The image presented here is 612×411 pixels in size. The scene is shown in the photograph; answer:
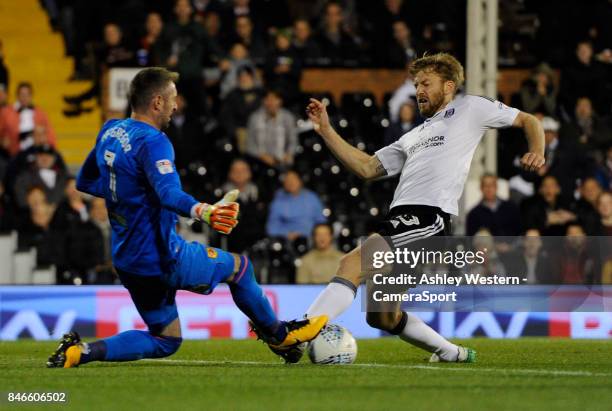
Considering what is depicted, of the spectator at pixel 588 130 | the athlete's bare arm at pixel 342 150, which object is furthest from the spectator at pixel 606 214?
the athlete's bare arm at pixel 342 150

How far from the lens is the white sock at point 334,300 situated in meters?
9.21

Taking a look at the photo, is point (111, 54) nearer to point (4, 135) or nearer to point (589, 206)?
point (4, 135)

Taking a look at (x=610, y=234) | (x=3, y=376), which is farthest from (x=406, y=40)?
(x=3, y=376)

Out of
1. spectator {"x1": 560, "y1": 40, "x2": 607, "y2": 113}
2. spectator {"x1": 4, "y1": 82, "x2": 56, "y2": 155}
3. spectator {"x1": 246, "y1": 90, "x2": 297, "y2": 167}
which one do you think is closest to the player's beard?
spectator {"x1": 246, "y1": 90, "x2": 297, "y2": 167}

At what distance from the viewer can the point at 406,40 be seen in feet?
66.6

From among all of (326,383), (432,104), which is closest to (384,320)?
(432,104)

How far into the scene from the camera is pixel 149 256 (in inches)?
339

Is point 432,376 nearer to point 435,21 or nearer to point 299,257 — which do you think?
point 299,257

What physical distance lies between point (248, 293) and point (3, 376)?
5.36 ft

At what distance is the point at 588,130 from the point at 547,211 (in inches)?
93.4

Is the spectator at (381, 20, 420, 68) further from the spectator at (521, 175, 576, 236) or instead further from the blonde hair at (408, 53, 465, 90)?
the blonde hair at (408, 53, 465, 90)

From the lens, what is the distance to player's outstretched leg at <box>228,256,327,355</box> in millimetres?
8820

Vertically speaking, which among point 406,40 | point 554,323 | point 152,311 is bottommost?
point 554,323

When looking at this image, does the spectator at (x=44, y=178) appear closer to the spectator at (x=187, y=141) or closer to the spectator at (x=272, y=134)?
the spectator at (x=187, y=141)
